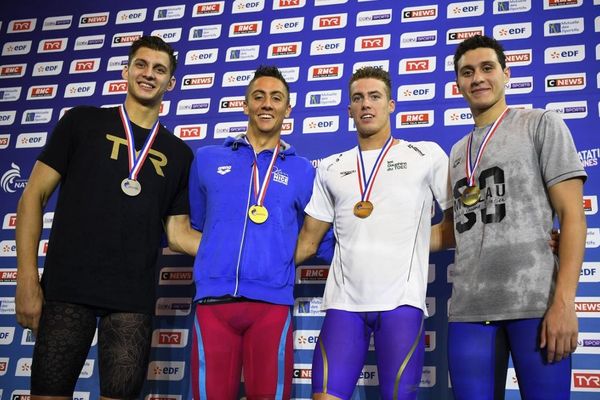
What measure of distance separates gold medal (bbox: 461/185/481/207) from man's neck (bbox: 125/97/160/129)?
56.6 inches

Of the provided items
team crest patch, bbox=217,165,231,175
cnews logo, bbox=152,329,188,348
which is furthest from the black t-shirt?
cnews logo, bbox=152,329,188,348

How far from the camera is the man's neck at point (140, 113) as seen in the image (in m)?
2.54

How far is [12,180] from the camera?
3.90 m

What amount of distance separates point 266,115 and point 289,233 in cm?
59

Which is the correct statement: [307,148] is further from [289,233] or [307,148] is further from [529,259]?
[529,259]

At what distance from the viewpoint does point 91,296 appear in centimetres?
211

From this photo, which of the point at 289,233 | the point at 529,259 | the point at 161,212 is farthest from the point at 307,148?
the point at 529,259

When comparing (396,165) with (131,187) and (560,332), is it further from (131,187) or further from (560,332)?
(131,187)

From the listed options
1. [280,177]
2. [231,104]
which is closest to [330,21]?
[231,104]

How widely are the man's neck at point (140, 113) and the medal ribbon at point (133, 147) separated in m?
0.03

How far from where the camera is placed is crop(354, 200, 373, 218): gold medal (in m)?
2.36

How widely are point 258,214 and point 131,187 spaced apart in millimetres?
550

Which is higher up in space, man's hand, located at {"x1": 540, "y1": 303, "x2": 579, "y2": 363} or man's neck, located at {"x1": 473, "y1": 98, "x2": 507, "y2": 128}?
man's neck, located at {"x1": 473, "y1": 98, "x2": 507, "y2": 128}

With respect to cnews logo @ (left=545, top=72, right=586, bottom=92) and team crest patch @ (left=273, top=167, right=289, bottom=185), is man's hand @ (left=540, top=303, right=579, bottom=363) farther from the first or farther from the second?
cnews logo @ (left=545, top=72, right=586, bottom=92)
